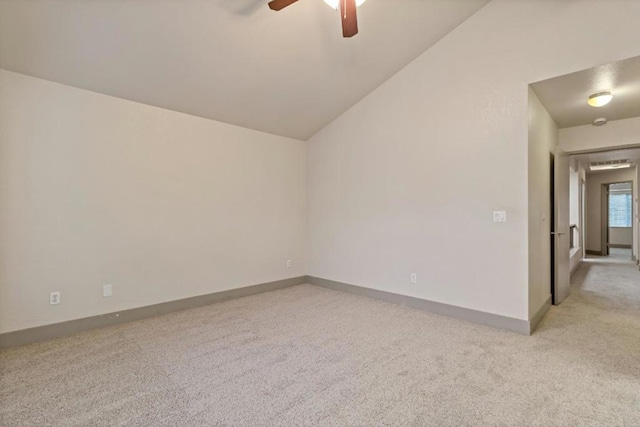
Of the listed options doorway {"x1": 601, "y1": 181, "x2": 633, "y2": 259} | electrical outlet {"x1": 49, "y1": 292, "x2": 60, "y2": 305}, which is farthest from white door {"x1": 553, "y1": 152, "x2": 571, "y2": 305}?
doorway {"x1": 601, "y1": 181, "x2": 633, "y2": 259}

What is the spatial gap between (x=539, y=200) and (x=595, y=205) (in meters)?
8.15

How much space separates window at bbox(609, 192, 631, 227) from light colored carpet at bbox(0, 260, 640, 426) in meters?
9.07

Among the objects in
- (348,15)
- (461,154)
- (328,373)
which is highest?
(348,15)

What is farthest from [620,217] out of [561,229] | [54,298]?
[54,298]

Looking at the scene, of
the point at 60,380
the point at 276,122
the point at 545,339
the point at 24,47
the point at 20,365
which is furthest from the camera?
the point at 276,122

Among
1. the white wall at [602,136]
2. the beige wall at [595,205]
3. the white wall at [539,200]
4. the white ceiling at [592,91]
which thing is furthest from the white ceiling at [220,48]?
the beige wall at [595,205]

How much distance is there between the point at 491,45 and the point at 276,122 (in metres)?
2.87

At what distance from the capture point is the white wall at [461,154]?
2.96m

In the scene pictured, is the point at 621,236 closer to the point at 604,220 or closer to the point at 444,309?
the point at 604,220

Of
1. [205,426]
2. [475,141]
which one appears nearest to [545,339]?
[475,141]

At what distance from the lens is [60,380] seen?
2225mm

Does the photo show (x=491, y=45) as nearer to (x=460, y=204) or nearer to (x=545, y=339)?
(x=460, y=204)

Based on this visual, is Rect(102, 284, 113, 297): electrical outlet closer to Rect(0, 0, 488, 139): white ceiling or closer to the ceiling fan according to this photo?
Rect(0, 0, 488, 139): white ceiling

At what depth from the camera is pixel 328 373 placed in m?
2.30
